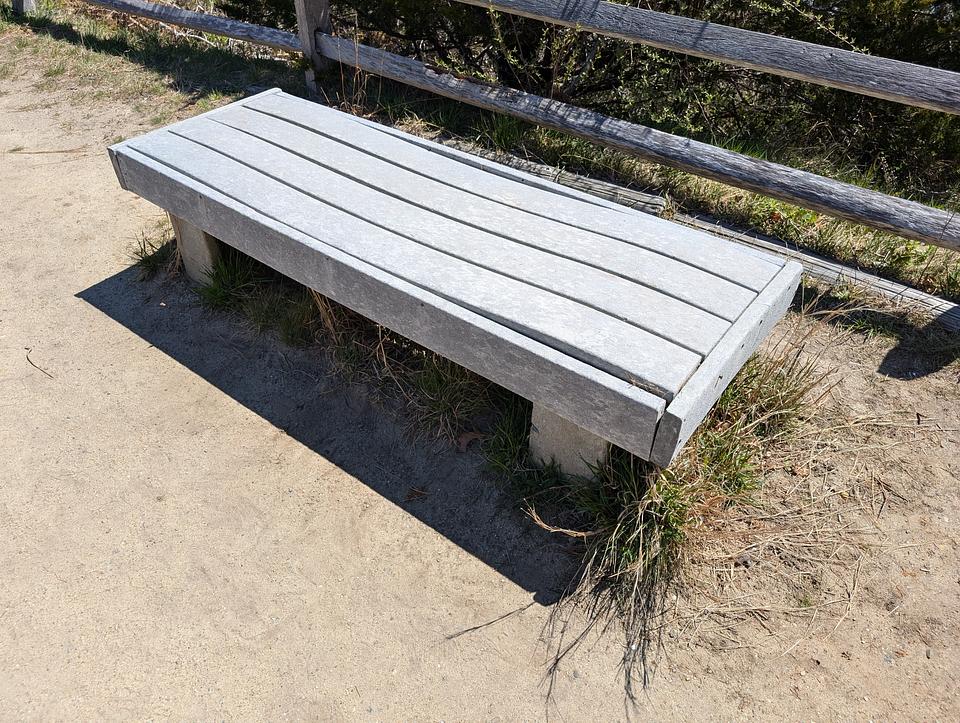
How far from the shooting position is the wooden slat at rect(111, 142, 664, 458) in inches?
92.3

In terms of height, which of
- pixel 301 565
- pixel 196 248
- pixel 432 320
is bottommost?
pixel 301 565

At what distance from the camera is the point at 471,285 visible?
2.67 metres

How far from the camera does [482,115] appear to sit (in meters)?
5.09

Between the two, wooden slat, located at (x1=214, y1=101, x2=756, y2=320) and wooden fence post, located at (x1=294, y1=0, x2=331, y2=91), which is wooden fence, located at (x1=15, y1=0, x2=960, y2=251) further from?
wooden slat, located at (x1=214, y1=101, x2=756, y2=320)

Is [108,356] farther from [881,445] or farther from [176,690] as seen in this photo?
[881,445]

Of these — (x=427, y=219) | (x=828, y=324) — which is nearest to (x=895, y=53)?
(x=828, y=324)

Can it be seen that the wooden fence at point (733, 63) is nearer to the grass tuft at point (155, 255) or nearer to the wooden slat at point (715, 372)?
the wooden slat at point (715, 372)

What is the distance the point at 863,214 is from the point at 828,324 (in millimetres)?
584

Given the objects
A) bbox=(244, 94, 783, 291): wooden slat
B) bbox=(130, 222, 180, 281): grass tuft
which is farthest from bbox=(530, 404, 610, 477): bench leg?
bbox=(130, 222, 180, 281): grass tuft

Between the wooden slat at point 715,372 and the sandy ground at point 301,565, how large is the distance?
0.70 m

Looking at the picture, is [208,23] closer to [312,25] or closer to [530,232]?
[312,25]

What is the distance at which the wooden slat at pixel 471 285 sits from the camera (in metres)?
2.38

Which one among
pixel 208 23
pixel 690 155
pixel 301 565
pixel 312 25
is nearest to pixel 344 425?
pixel 301 565

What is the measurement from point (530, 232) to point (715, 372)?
3.10 ft
